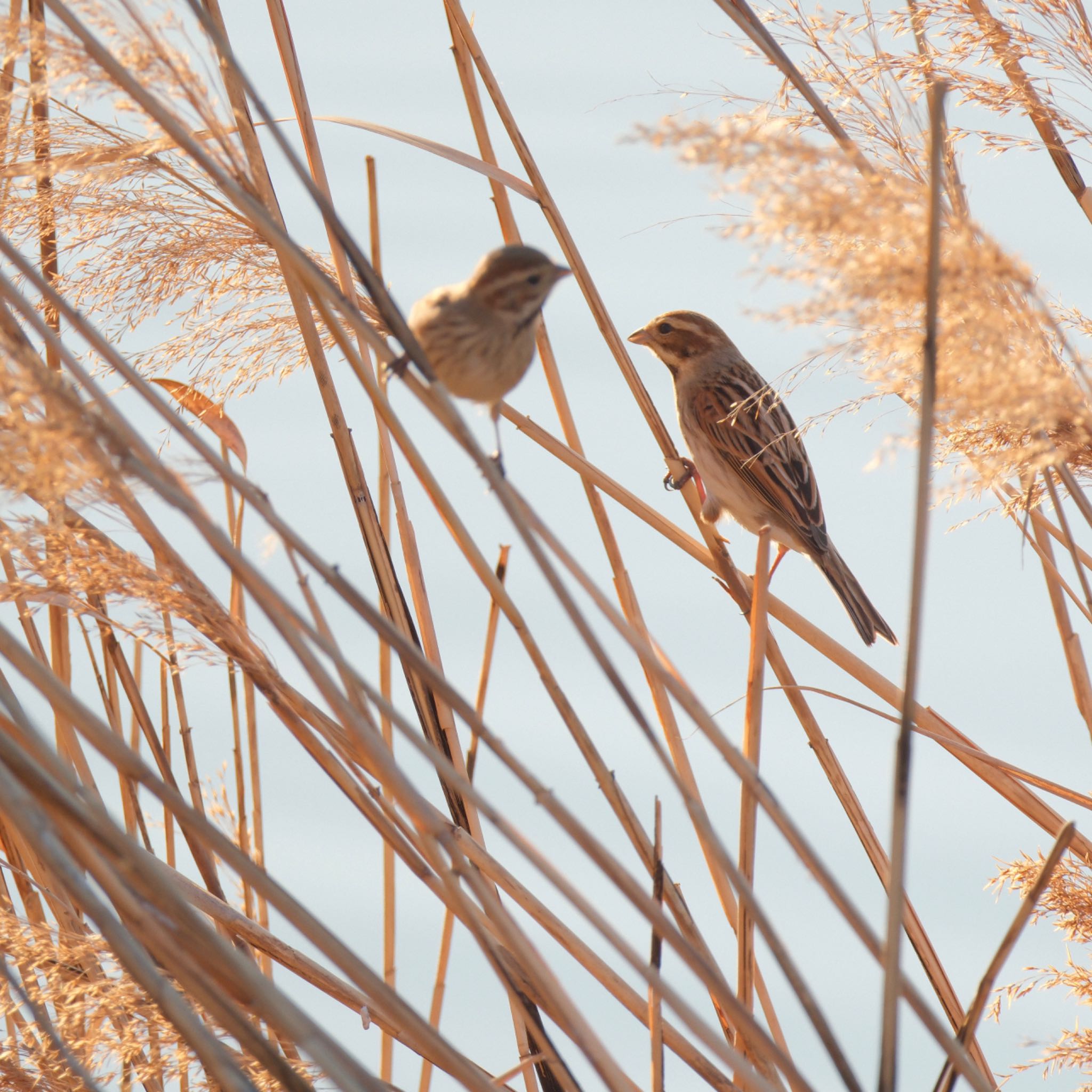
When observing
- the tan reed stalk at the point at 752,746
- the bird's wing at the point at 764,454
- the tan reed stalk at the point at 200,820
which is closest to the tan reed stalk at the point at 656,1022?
the tan reed stalk at the point at 752,746

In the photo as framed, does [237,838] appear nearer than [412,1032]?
No

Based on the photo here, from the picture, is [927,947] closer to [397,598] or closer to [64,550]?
[397,598]

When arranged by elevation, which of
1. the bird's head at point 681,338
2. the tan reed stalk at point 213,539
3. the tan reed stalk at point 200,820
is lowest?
the tan reed stalk at point 200,820

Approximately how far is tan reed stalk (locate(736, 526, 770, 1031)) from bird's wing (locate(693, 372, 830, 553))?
168cm

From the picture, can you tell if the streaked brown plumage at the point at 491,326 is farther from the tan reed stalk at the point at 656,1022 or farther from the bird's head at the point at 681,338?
the bird's head at the point at 681,338

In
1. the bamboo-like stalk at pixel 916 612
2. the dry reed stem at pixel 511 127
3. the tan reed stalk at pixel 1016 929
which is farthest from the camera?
the dry reed stem at pixel 511 127

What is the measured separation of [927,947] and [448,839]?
1.42 m

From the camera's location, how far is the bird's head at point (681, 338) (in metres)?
4.56

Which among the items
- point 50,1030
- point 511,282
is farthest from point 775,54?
point 50,1030

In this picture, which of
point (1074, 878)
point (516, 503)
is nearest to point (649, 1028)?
point (1074, 878)

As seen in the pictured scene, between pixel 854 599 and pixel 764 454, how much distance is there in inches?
23.4

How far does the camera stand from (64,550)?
169 centimetres

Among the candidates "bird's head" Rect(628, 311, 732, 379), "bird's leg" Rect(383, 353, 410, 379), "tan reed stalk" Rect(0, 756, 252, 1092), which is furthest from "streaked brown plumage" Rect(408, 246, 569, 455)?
"bird's head" Rect(628, 311, 732, 379)

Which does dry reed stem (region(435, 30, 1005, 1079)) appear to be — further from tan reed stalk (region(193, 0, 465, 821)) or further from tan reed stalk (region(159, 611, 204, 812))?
tan reed stalk (region(159, 611, 204, 812))
